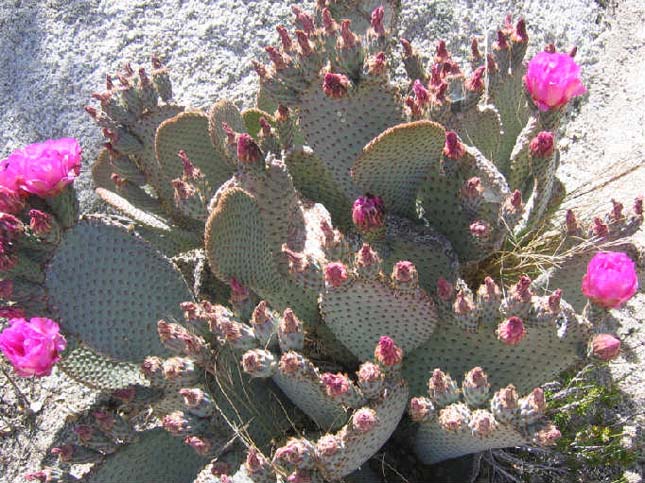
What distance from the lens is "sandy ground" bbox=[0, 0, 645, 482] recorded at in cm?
280

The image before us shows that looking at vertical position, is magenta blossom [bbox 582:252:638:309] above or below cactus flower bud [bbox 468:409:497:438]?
above

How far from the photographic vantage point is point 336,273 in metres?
1.57

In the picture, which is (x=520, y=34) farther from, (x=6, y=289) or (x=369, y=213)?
(x=6, y=289)

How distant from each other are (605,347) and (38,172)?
1436mm

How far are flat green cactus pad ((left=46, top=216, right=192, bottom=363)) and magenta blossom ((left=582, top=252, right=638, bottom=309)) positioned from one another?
1090 mm

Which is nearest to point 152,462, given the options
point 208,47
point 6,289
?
point 6,289

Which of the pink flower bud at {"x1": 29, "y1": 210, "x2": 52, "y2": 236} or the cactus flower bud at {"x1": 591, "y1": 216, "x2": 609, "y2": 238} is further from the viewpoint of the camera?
the cactus flower bud at {"x1": 591, "y1": 216, "x2": 609, "y2": 238}

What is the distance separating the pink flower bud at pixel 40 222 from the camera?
1714mm

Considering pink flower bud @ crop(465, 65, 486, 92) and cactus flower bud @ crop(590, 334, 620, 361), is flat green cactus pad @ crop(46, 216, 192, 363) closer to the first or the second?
pink flower bud @ crop(465, 65, 486, 92)

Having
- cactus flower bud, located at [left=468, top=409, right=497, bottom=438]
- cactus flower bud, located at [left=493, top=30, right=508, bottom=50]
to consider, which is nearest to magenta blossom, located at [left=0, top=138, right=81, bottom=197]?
cactus flower bud, located at [left=468, top=409, right=497, bottom=438]

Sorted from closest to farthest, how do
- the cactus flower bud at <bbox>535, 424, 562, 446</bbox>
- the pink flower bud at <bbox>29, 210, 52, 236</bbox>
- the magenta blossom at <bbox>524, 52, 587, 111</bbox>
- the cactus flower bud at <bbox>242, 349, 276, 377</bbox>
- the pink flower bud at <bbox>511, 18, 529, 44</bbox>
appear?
the cactus flower bud at <bbox>535, 424, 562, 446</bbox> → the cactus flower bud at <bbox>242, 349, 276, 377</bbox> → the pink flower bud at <bbox>29, 210, 52, 236</bbox> → the magenta blossom at <bbox>524, 52, 587, 111</bbox> → the pink flower bud at <bbox>511, 18, 529, 44</bbox>

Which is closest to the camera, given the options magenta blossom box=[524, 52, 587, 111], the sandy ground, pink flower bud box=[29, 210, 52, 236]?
pink flower bud box=[29, 210, 52, 236]

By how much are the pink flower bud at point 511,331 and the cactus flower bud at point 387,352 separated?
0.80ft

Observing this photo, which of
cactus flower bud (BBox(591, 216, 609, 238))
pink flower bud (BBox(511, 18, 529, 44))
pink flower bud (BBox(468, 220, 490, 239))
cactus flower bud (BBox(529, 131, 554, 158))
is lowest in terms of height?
cactus flower bud (BBox(591, 216, 609, 238))
